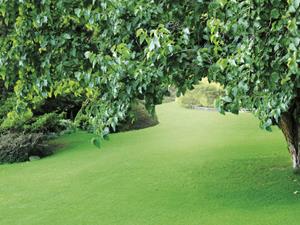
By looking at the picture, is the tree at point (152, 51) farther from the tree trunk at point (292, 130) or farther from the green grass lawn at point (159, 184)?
the tree trunk at point (292, 130)

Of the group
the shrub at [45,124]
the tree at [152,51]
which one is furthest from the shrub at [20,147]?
the tree at [152,51]

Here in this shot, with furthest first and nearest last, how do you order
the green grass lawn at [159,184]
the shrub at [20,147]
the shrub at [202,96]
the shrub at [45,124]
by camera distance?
1. the shrub at [202,96]
2. the shrub at [45,124]
3. the shrub at [20,147]
4. the green grass lawn at [159,184]

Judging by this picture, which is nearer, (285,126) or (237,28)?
(237,28)

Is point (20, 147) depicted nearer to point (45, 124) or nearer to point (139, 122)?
point (45, 124)

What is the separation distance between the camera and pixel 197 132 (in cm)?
1198

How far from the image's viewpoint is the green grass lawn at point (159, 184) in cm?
569

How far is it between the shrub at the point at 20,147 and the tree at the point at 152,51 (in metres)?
5.31

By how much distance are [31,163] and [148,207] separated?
4.06 m

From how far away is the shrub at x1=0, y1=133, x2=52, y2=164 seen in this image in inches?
382

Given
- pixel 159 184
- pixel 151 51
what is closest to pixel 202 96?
pixel 159 184

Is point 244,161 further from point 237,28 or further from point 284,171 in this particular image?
point 237,28

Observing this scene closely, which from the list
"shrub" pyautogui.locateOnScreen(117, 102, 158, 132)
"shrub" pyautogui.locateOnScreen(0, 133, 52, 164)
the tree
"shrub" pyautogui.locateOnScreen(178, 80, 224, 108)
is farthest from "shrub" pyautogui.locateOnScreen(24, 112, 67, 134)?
"shrub" pyautogui.locateOnScreen(178, 80, 224, 108)

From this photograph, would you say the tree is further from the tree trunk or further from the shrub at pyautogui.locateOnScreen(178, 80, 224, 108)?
the shrub at pyautogui.locateOnScreen(178, 80, 224, 108)

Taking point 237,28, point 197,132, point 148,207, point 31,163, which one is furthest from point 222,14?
point 197,132
